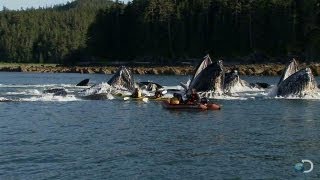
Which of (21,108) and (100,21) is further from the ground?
(100,21)

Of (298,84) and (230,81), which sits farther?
(230,81)

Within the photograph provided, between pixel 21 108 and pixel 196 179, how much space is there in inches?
1107

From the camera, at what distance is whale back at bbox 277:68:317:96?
54.9 m

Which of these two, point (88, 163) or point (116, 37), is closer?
point (88, 163)

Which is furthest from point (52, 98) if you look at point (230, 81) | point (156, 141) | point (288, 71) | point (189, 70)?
point (189, 70)

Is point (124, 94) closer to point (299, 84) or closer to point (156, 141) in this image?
point (299, 84)

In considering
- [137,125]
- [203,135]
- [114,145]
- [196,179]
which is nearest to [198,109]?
[137,125]

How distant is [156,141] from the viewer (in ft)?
103

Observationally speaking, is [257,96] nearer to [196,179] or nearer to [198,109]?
[198,109]

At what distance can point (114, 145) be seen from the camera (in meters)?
30.2

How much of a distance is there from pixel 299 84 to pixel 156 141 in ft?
91.4

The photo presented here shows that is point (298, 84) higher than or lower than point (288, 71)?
lower

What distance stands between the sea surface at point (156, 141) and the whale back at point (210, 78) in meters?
6.18

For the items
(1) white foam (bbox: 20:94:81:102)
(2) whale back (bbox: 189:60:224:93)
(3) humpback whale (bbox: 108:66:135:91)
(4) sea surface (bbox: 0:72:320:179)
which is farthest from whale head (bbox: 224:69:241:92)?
(1) white foam (bbox: 20:94:81:102)
